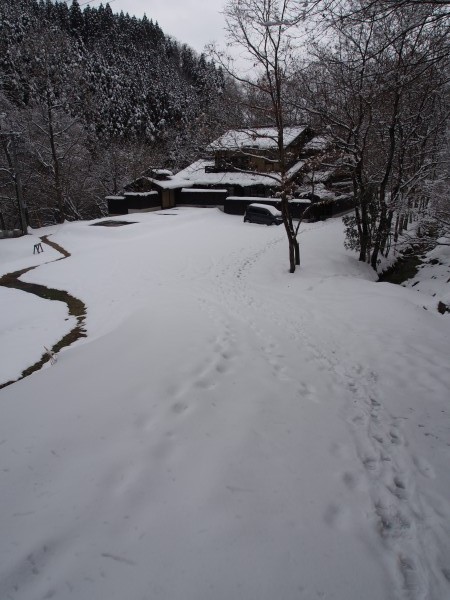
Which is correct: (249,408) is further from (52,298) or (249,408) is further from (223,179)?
(223,179)

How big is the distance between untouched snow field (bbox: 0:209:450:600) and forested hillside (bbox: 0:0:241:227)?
25.4ft

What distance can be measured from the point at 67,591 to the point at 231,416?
226cm

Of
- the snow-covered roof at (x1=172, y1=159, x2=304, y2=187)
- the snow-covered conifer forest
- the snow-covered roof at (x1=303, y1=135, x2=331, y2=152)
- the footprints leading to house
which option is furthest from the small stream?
the snow-covered roof at (x1=172, y1=159, x2=304, y2=187)

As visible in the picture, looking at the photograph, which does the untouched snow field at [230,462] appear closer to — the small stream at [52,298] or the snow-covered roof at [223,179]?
the small stream at [52,298]

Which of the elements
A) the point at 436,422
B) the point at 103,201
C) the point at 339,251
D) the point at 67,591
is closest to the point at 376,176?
the point at 339,251

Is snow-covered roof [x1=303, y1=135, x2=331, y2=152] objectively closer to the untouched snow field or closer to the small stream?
the untouched snow field

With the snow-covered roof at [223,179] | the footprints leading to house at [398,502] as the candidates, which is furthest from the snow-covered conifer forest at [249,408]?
the snow-covered roof at [223,179]

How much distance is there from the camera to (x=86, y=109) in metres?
32.8

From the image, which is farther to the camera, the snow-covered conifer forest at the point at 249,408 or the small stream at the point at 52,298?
the small stream at the point at 52,298

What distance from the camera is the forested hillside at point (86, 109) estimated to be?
23734mm

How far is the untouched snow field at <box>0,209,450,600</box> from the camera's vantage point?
7.63ft

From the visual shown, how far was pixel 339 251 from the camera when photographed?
16266 mm

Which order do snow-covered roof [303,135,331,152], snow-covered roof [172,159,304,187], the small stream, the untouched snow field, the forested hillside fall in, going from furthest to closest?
snow-covered roof [172,159,304,187], the forested hillside, snow-covered roof [303,135,331,152], the small stream, the untouched snow field

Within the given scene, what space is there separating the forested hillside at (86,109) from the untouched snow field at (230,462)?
7755 millimetres
